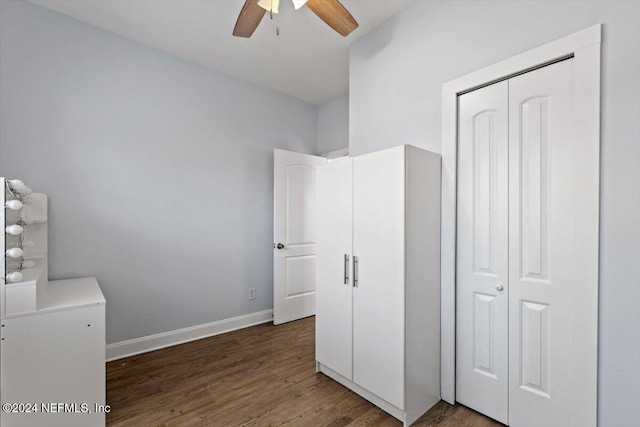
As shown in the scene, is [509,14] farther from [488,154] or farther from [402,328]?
[402,328]

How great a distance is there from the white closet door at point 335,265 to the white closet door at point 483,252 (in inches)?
28.1

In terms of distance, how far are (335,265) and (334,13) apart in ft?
5.25

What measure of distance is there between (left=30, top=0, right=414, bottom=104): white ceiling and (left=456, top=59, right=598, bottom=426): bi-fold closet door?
48.7 inches

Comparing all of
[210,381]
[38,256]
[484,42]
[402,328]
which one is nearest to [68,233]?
[38,256]

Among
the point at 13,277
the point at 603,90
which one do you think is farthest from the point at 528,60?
the point at 13,277

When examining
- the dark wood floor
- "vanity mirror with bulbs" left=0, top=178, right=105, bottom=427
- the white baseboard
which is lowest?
the dark wood floor

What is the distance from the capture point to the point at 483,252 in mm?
1862

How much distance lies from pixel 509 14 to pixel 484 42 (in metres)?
0.17

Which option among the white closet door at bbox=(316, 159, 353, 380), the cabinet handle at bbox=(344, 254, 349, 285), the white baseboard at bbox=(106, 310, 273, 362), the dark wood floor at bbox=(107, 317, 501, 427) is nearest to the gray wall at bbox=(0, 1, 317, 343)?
the white baseboard at bbox=(106, 310, 273, 362)

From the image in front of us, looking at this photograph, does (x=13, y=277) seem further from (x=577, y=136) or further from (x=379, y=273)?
(x=577, y=136)

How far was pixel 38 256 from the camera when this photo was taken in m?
2.15

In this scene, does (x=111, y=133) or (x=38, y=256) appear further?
(x=111, y=133)

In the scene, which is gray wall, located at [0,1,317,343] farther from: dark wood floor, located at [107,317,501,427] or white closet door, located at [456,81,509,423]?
white closet door, located at [456,81,509,423]

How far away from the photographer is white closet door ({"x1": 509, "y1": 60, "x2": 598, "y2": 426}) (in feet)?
4.90
